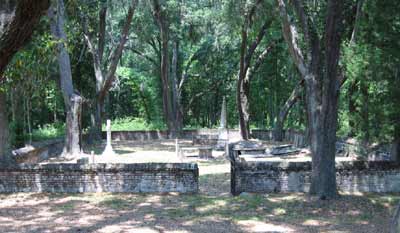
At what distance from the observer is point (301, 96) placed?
27797 millimetres

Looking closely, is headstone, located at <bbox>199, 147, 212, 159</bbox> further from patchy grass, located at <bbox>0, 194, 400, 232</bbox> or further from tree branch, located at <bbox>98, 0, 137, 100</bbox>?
patchy grass, located at <bbox>0, 194, 400, 232</bbox>

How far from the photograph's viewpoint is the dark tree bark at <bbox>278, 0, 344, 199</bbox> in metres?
9.57

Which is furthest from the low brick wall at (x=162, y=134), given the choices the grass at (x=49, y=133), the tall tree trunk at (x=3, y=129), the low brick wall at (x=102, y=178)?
the low brick wall at (x=102, y=178)

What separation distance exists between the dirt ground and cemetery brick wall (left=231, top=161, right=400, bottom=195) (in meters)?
0.49

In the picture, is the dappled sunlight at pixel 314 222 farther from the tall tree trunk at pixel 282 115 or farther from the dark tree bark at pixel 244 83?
the tall tree trunk at pixel 282 115

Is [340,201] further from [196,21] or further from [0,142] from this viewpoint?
[196,21]

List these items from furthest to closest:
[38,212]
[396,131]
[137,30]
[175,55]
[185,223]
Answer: [175,55] < [137,30] < [396,131] < [38,212] < [185,223]

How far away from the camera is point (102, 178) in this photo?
11758 mm

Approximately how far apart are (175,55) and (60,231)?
29.3 meters

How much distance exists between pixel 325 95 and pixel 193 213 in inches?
137

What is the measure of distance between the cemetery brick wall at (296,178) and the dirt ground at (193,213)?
493 millimetres

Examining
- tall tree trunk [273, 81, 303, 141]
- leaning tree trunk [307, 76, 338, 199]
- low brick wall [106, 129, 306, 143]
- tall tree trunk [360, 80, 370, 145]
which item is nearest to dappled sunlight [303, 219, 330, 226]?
leaning tree trunk [307, 76, 338, 199]

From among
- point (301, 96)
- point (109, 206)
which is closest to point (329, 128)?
point (109, 206)

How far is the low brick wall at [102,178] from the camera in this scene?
11578 millimetres
